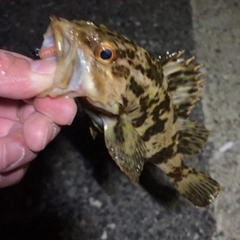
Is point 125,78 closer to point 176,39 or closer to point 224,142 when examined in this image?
point 224,142

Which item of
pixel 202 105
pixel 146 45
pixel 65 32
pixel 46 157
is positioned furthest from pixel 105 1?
pixel 65 32

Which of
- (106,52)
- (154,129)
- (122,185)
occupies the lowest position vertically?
(122,185)

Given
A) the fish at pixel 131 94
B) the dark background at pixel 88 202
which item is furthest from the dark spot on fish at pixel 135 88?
the dark background at pixel 88 202

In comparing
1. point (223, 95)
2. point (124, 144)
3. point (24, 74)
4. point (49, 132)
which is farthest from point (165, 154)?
point (223, 95)

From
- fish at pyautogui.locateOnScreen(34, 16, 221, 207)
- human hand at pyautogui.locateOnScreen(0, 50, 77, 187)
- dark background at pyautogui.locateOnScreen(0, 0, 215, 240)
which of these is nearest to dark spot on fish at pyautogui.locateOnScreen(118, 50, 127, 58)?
fish at pyautogui.locateOnScreen(34, 16, 221, 207)

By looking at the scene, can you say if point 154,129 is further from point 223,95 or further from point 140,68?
point 223,95

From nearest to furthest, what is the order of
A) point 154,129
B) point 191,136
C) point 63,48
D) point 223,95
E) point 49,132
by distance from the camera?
point 63,48
point 49,132
point 154,129
point 191,136
point 223,95

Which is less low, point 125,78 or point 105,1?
point 125,78

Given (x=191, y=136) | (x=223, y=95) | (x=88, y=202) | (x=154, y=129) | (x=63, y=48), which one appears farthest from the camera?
(x=223, y=95)
